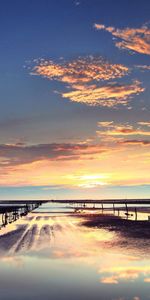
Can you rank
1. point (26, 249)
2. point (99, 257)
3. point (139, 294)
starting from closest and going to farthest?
point (139, 294), point (99, 257), point (26, 249)

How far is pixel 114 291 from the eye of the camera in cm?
1917

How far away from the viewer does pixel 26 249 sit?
34656mm

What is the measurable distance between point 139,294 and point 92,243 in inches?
886

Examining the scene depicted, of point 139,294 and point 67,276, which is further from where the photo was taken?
point 67,276

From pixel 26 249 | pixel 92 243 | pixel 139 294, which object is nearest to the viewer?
pixel 139 294

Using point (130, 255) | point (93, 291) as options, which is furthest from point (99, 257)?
point (93, 291)

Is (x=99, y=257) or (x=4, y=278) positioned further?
(x=99, y=257)

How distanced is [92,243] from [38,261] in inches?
509

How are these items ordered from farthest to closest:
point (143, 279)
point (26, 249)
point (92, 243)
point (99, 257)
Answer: point (92, 243)
point (26, 249)
point (99, 257)
point (143, 279)

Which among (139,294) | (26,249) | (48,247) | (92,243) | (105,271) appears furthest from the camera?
(92,243)

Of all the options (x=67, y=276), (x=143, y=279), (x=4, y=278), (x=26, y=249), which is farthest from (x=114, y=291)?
(x=26, y=249)

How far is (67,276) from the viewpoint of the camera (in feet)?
76.7

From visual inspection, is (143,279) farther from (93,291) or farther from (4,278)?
(4,278)

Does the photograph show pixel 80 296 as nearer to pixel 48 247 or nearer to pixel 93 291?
pixel 93 291
